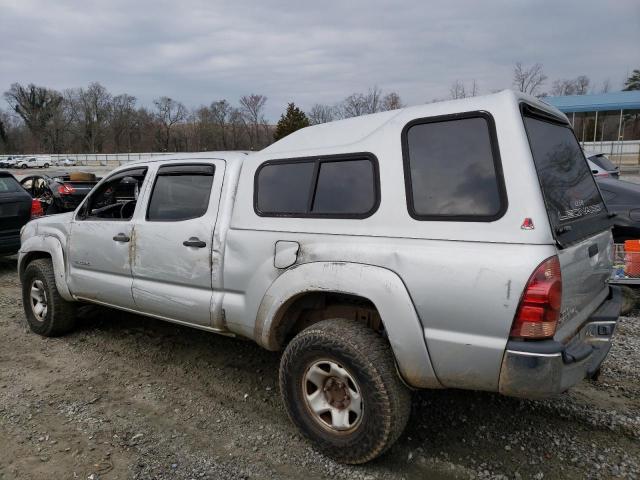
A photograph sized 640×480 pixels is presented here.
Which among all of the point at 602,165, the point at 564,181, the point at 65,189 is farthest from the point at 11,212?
the point at 602,165

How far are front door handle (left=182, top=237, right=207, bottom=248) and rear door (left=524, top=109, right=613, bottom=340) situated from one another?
7.32ft

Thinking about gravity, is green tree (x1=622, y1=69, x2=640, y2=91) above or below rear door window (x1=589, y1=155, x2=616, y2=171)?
above


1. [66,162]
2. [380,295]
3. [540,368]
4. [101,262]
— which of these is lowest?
[540,368]

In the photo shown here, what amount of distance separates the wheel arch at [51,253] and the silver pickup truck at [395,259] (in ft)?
4.26

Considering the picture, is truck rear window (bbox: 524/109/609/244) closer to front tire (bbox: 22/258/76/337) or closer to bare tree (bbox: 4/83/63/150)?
front tire (bbox: 22/258/76/337)

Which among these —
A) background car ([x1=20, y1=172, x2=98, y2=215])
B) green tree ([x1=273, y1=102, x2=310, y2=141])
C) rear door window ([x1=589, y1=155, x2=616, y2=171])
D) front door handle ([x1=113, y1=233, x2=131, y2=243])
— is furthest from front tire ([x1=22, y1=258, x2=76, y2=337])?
green tree ([x1=273, y1=102, x2=310, y2=141])

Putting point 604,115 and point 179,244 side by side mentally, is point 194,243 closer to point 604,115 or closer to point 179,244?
point 179,244

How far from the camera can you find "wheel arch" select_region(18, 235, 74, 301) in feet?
15.2

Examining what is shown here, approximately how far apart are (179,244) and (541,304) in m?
2.50

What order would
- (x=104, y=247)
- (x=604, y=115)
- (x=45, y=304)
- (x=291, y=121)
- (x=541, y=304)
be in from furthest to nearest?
1. (x=291, y=121)
2. (x=604, y=115)
3. (x=45, y=304)
4. (x=104, y=247)
5. (x=541, y=304)

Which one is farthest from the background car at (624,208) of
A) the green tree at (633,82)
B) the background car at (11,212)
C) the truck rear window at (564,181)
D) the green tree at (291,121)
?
the green tree at (633,82)

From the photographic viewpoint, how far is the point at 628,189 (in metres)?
6.52

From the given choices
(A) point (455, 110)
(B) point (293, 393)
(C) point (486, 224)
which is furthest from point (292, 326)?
(A) point (455, 110)

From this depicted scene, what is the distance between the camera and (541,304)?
221 cm
